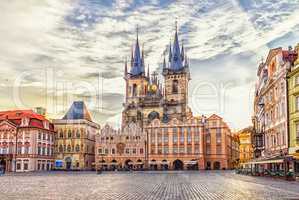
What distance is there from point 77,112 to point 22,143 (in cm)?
2214

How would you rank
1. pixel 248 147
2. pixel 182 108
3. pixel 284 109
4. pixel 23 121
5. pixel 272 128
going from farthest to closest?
pixel 248 147 → pixel 182 108 → pixel 23 121 → pixel 272 128 → pixel 284 109

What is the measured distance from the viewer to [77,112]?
117312 mm

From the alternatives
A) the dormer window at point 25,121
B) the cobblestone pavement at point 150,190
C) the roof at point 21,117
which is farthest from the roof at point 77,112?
the cobblestone pavement at point 150,190

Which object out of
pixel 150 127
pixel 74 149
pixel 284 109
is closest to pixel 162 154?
pixel 150 127

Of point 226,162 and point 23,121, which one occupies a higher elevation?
point 23,121

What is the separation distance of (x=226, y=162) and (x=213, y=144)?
5767mm

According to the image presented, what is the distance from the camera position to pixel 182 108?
125 metres

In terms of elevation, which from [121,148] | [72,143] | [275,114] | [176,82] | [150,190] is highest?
[176,82]

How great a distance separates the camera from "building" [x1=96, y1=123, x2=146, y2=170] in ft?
360

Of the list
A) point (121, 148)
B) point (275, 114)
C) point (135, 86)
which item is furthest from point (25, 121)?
point (275, 114)

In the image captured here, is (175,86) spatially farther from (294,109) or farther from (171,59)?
(294,109)

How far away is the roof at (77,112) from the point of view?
116 meters

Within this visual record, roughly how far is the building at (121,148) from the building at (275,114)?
51.4m

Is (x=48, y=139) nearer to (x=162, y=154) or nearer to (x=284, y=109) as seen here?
(x=162, y=154)
